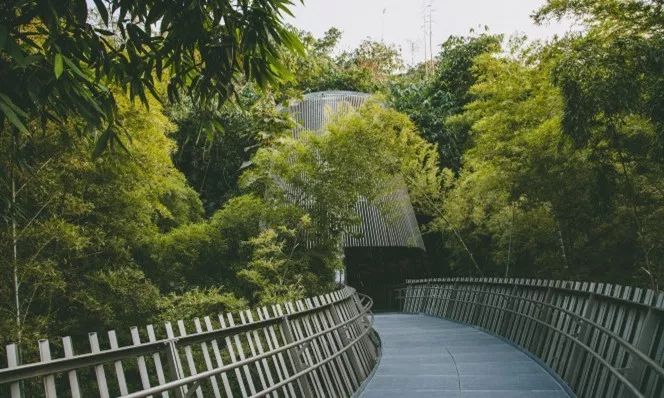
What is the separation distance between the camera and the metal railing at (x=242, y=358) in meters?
2.57

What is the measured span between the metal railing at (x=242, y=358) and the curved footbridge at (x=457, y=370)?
0.38 m

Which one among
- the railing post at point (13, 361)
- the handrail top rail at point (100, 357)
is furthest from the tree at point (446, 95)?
the railing post at point (13, 361)

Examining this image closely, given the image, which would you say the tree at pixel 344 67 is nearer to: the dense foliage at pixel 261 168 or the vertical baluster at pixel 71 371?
the dense foliage at pixel 261 168

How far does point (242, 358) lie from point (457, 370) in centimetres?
400

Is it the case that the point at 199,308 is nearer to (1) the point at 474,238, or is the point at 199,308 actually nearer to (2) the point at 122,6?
(2) the point at 122,6

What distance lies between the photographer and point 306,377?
477 centimetres

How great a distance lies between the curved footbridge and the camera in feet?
19.7

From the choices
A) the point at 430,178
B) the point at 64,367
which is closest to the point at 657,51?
the point at 64,367

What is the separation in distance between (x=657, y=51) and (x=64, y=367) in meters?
6.77

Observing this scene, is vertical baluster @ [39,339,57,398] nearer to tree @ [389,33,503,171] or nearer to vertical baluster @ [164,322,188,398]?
vertical baluster @ [164,322,188,398]

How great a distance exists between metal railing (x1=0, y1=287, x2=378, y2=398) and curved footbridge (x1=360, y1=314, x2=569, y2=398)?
38cm

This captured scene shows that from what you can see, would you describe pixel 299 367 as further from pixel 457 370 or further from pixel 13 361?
pixel 457 370

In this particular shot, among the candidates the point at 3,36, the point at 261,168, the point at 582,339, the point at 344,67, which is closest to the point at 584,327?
the point at 582,339

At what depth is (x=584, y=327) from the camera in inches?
233
